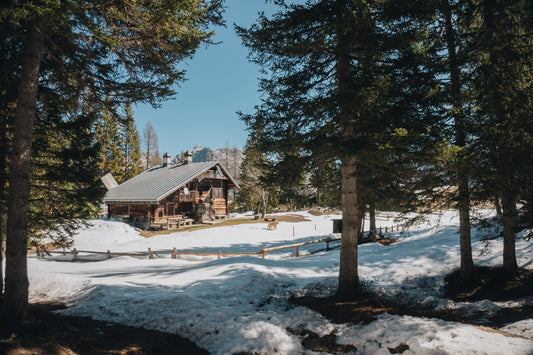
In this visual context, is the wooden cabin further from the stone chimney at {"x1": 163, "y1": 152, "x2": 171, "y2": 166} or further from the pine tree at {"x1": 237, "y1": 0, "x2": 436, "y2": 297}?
the pine tree at {"x1": 237, "y1": 0, "x2": 436, "y2": 297}

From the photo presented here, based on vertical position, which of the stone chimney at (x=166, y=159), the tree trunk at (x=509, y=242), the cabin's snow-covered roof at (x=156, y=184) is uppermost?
the stone chimney at (x=166, y=159)

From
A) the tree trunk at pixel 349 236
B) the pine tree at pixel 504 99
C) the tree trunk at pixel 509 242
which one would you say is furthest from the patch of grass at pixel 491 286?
the tree trunk at pixel 349 236

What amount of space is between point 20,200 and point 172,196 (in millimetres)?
25918

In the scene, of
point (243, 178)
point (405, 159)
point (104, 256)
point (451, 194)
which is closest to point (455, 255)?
point (451, 194)

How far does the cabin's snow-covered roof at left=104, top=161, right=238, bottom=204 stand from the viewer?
28016 millimetres

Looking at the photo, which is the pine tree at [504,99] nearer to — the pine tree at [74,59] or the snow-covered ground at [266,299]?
the snow-covered ground at [266,299]

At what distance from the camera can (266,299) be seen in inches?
324

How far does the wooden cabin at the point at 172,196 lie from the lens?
1127 inches

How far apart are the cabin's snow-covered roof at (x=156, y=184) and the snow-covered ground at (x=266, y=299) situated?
1355 centimetres

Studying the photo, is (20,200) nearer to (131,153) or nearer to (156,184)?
(156,184)

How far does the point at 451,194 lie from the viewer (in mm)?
8188

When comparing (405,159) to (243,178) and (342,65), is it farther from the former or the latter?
(243,178)

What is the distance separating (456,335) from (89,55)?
1001cm

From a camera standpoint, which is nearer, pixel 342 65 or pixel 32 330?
pixel 32 330
